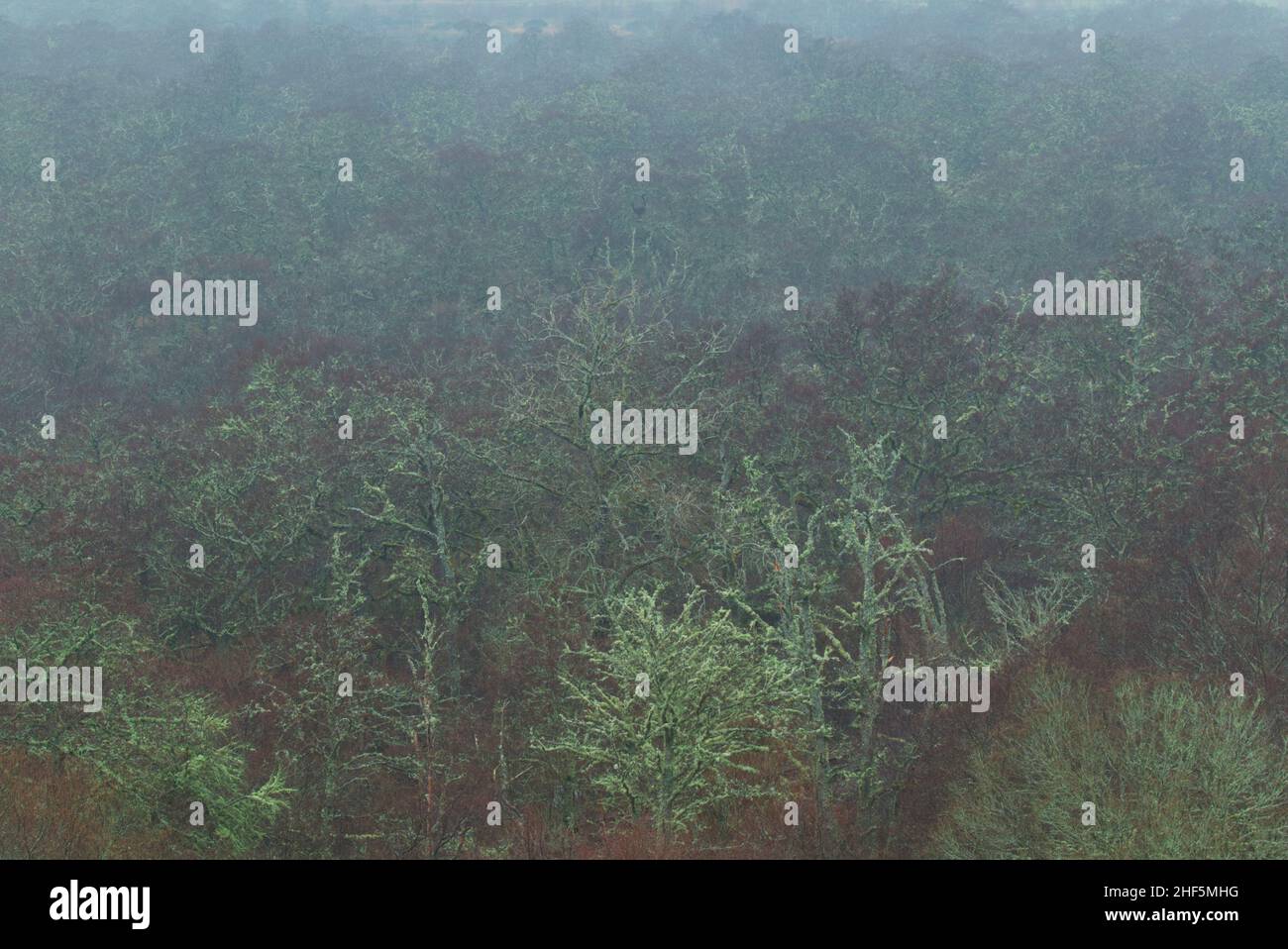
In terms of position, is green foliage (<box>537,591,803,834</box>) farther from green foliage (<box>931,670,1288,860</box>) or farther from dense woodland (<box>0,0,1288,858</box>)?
green foliage (<box>931,670,1288,860</box>)

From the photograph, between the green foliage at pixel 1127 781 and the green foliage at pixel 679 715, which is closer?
the green foliage at pixel 1127 781

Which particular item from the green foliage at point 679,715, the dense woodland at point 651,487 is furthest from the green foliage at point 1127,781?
the green foliage at point 679,715

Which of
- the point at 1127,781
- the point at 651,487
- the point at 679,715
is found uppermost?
the point at 651,487

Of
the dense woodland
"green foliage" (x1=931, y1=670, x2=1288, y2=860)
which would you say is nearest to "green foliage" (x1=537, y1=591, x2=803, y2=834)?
the dense woodland

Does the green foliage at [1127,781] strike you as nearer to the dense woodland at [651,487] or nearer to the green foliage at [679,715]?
the dense woodland at [651,487]

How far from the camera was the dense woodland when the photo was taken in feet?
78.3

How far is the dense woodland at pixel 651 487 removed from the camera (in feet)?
78.3

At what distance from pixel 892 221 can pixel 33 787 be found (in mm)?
52669

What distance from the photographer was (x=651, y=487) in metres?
32.0

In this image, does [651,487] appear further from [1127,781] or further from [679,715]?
[1127,781]

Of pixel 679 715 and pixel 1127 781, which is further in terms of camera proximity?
pixel 679 715

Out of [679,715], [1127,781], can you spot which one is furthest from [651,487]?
[1127,781]
